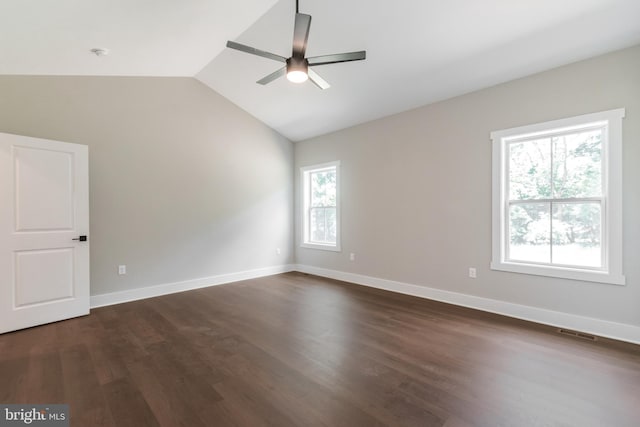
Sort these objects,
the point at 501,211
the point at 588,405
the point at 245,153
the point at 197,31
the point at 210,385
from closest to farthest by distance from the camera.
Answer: the point at 588,405, the point at 210,385, the point at 197,31, the point at 501,211, the point at 245,153

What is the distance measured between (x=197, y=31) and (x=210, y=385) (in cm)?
360

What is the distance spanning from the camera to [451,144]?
4051 mm

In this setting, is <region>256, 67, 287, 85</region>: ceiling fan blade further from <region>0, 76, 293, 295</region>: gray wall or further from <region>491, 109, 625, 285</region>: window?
<region>491, 109, 625, 285</region>: window

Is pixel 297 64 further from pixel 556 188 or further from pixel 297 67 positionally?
pixel 556 188

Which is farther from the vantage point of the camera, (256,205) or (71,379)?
(256,205)

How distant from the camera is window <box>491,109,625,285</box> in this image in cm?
292

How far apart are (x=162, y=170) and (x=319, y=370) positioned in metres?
3.79

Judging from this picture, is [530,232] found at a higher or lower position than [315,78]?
lower

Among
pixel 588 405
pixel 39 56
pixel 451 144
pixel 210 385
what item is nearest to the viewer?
pixel 588 405

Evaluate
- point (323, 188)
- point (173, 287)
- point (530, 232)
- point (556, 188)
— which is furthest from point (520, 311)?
point (173, 287)

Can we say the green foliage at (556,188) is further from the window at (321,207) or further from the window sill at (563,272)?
the window at (321,207)

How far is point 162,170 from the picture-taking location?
179 inches

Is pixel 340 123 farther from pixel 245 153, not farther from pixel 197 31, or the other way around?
pixel 197 31

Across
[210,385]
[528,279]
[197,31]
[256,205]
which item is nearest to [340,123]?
[256,205]
